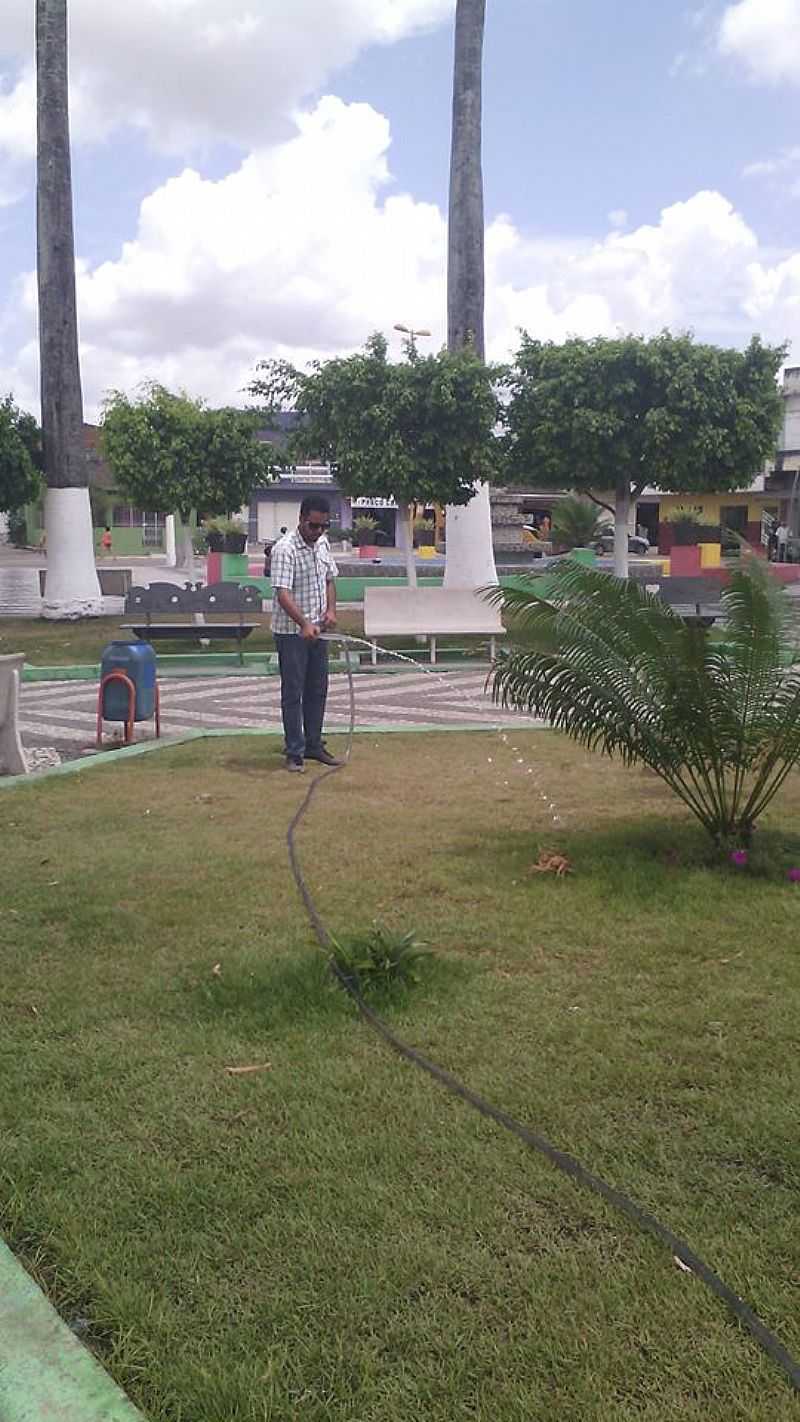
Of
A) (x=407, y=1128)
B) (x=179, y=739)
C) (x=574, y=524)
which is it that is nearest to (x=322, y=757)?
(x=179, y=739)

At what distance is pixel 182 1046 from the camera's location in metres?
3.34

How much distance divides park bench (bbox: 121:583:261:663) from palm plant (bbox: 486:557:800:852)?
25.9 ft

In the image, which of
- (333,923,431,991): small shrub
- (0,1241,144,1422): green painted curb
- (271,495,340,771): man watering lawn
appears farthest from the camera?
(271,495,340,771): man watering lawn

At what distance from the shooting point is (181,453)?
722 inches

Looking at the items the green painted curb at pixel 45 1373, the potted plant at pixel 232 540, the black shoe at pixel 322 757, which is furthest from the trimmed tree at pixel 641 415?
the potted plant at pixel 232 540

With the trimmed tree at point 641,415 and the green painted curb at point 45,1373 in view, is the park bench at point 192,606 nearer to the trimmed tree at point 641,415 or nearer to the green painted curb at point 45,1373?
the trimmed tree at point 641,415

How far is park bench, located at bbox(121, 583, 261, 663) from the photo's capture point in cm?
1279

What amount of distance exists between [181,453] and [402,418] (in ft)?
17.2

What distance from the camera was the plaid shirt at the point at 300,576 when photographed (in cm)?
720

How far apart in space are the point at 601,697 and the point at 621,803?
4.16 feet

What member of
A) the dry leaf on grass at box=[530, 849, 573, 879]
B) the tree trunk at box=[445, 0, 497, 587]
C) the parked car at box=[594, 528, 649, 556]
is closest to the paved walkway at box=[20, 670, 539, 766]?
the dry leaf on grass at box=[530, 849, 573, 879]

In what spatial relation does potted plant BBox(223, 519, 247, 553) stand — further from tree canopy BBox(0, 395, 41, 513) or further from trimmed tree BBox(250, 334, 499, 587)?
trimmed tree BBox(250, 334, 499, 587)

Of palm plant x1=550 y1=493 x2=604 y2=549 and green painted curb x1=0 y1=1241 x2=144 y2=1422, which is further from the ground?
palm plant x1=550 y1=493 x2=604 y2=549

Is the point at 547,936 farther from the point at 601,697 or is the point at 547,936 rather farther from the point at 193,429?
the point at 193,429
